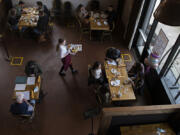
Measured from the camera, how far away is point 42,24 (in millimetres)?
7453

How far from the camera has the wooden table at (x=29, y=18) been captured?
24.5 feet

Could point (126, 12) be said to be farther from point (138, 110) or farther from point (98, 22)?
point (138, 110)

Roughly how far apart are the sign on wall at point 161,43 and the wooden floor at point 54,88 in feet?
5.83

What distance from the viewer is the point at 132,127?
368 centimetres

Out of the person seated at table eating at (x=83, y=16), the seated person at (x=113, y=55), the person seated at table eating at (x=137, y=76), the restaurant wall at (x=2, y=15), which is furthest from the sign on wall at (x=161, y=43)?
the restaurant wall at (x=2, y=15)

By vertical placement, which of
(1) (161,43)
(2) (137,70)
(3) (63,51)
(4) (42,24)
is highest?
(1) (161,43)

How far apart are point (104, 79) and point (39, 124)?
2442 millimetres

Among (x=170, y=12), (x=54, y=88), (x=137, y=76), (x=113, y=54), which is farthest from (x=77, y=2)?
(x=170, y=12)

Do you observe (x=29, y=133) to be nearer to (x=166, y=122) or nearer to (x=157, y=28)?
(x=166, y=122)

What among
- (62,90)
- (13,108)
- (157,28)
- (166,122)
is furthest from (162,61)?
(13,108)

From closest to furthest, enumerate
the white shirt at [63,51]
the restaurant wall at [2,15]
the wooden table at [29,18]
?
1. the white shirt at [63,51]
2. the wooden table at [29,18]
3. the restaurant wall at [2,15]

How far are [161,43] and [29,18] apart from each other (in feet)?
18.1

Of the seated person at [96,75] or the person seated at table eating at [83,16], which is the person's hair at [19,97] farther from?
the person seated at table eating at [83,16]

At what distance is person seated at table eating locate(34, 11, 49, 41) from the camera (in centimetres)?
734
